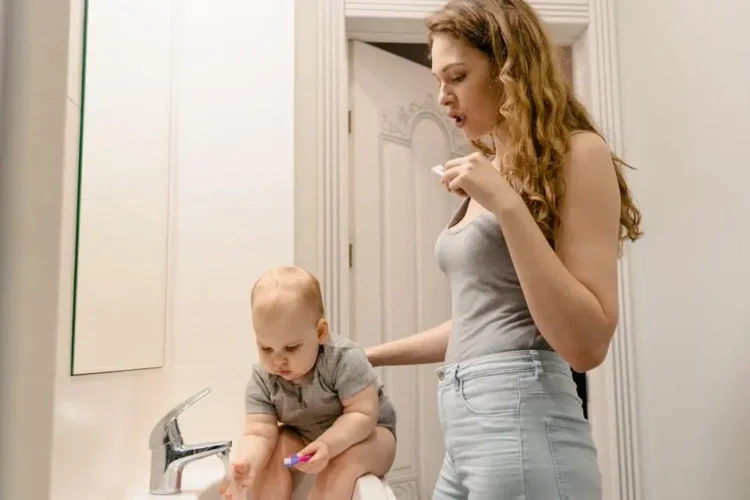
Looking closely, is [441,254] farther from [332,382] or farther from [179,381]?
[179,381]

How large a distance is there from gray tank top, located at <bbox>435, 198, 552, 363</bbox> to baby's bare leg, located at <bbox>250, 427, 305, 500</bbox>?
0.37 m

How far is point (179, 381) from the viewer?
1.44m

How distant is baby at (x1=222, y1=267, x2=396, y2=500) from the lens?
1022mm

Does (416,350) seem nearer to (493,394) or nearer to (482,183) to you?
(493,394)

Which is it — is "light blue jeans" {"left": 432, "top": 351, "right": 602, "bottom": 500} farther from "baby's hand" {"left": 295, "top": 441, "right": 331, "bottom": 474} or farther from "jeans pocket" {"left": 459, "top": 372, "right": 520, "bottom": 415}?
"baby's hand" {"left": 295, "top": 441, "right": 331, "bottom": 474}

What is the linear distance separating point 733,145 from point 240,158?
100 cm

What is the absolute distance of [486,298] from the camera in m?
0.83

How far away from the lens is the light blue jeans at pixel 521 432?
2.49 ft

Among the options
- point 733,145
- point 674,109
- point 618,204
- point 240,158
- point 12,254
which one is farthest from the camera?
point 240,158

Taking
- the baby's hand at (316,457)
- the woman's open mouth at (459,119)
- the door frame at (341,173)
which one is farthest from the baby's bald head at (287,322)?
the door frame at (341,173)

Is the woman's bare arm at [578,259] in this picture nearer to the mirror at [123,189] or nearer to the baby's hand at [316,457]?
the baby's hand at [316,457]

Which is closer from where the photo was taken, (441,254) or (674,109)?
(441,254)

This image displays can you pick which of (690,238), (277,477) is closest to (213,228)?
(277,477)

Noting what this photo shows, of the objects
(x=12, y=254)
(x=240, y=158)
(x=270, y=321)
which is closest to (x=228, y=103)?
(x=240, y=158)
